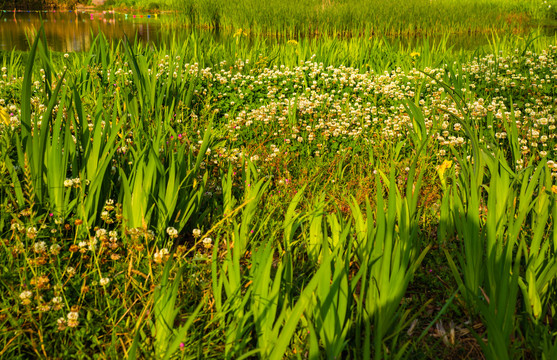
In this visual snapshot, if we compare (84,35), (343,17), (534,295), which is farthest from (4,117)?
(84,35)

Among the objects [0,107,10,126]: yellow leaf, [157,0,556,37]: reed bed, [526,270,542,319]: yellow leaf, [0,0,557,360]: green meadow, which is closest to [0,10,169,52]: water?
[157,0,556,37]: reed bed

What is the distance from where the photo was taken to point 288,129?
13.1ft

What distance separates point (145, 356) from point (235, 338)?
0.29 m

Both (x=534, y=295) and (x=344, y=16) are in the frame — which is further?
(x=344, y=16)

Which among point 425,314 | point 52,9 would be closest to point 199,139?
point 425,314

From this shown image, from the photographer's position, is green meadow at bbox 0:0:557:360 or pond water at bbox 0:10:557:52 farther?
pond water at bbox 0:10:557:52

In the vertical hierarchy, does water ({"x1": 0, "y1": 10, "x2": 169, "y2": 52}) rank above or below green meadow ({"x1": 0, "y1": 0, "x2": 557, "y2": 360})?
above

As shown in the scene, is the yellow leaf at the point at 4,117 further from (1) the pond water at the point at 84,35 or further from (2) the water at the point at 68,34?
(1) the pond water at the point at 84,35

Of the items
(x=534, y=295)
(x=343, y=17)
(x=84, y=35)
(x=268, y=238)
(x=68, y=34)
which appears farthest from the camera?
(x=68, y=34)

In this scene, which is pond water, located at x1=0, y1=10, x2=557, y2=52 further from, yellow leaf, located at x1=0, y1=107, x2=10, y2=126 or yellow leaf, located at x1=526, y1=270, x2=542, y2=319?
yellow leaf, located at x1=526, y1=270, x2=542, y2=319

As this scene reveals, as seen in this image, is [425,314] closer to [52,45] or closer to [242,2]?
[52,45]

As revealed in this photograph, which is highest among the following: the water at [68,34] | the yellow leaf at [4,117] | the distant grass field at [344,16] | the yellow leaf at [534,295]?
the distant grass field at [344,16]

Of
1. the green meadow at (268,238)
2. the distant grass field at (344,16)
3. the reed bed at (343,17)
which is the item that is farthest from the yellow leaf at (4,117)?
the reed bed at (343,17)

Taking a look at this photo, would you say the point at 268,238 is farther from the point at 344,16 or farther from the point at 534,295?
the point at 344,16
